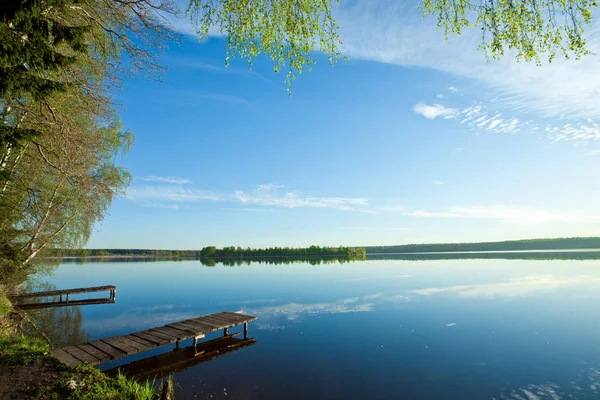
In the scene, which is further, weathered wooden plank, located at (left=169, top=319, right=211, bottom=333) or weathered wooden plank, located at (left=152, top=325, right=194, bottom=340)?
weathered wooden plank, located at (left=169, top=319, right=211, bottom=333)

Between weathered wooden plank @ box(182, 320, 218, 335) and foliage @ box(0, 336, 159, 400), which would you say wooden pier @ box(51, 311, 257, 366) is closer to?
weathered wooden plank @ box(182, 320, 218, 335)

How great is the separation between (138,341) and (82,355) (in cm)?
190

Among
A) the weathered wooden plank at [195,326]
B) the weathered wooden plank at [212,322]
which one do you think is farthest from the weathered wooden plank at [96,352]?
the weathered wooden plank at [212,322]

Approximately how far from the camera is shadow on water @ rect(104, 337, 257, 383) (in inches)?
416

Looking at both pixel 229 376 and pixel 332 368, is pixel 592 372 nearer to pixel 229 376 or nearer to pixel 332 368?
pixel 332 368

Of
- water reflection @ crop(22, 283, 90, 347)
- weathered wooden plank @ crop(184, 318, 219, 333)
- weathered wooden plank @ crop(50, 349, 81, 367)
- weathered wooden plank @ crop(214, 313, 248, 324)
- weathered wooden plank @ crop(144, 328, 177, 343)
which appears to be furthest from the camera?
weathered wooden plank @ crop(214, 313, 248, 324)

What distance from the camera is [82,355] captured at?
1008 cm

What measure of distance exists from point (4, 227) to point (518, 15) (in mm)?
17210

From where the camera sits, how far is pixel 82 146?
31.2 feet

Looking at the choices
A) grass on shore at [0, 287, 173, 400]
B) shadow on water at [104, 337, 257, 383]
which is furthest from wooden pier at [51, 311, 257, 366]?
grass on shore at [0, 287, 173, 400]

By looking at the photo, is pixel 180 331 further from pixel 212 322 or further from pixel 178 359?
pixel 212 322

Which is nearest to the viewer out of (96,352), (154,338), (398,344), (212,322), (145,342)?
(96,352)

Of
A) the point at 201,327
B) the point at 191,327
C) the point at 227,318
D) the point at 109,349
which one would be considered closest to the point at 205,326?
the point at 201,327

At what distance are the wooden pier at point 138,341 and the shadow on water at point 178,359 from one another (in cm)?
61
